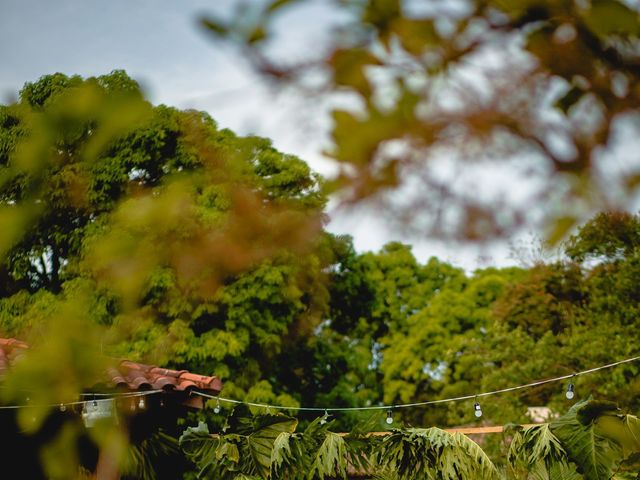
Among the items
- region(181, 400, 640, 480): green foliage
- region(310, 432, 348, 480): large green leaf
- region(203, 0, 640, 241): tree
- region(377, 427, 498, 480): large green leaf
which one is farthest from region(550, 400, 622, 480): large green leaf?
region(203, 0, 640, 241): tree

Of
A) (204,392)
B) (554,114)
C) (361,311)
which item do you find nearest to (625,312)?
(361,311)

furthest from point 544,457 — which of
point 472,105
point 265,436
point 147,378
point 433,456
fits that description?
point 472,105

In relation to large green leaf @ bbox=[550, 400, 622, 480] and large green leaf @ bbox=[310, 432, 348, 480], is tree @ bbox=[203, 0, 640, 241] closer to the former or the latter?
large green leaf @ bbox=[550, 400, 622, 480]

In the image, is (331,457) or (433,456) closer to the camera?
(433,456)

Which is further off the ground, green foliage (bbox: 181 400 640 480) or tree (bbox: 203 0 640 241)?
tree (bbox: 203 0 640 241)

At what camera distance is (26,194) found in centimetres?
140

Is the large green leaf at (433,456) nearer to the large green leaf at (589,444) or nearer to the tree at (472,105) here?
the large green leaf at (589,444)

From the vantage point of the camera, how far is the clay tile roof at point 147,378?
17.9 feet

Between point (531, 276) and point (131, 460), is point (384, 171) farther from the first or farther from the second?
point (531, 276)

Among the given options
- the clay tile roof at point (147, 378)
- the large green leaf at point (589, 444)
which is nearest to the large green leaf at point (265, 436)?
the clay tile roof at point (147, 378)

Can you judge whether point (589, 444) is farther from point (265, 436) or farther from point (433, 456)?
point (265, 436)

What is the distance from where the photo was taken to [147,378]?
20.1ft

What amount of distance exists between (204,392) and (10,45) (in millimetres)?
5503

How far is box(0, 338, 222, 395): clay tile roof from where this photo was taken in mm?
5469
